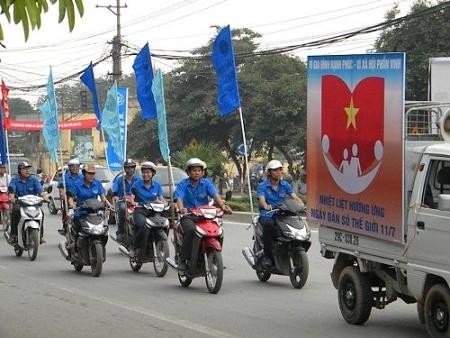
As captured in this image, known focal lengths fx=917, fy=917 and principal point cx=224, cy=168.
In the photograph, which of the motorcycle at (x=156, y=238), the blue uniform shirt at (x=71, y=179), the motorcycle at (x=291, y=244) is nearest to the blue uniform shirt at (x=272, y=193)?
the motorcycle at (x=291, y=244)

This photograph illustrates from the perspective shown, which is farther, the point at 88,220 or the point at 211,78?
the point at 211,78

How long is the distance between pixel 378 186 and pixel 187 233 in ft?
13.3

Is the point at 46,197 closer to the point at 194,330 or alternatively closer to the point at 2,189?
the point at 2,189

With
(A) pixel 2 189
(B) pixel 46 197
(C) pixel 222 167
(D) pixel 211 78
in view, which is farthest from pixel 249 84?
(B) pixel 46 197

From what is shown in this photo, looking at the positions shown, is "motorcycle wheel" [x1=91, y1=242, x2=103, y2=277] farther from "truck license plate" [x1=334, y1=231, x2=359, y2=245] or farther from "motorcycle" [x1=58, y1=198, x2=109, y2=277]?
"truck license plate" [x1=334, y1=231, x2=359, y2=245]

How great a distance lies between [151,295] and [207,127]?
117 feet

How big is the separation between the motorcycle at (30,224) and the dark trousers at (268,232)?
5171 millimetres

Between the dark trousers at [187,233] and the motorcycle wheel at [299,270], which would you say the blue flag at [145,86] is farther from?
the motorcycle wheel at [299,270]

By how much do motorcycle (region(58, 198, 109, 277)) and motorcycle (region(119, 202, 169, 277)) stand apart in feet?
1.97

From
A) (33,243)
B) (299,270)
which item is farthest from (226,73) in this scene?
(299,270)

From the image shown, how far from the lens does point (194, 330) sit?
8953 millimetres

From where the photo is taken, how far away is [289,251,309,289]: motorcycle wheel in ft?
38.4

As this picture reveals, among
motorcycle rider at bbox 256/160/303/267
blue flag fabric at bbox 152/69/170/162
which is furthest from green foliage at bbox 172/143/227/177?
motorcycle rider at bbox 256/160/303/267

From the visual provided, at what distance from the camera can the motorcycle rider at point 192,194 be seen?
11.9m
